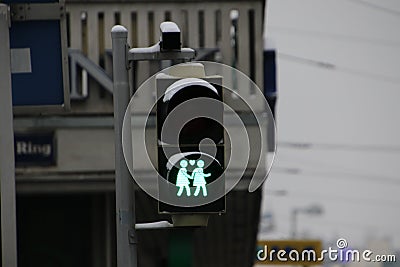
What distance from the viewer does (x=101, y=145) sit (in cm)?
1670

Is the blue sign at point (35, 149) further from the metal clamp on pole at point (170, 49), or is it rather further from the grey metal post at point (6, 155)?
the metal clamp on pole at point (170, 49)

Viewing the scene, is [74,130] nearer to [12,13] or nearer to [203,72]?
[12,13]

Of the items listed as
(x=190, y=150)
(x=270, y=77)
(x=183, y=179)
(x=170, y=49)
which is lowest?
(x=270, y=77)

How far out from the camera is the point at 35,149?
16578 mm

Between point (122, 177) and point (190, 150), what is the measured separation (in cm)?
57

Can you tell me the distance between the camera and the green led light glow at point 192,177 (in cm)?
615

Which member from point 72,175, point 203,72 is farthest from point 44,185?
point 203,72

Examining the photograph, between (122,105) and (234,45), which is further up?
(122,105)

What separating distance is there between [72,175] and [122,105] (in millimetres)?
10240

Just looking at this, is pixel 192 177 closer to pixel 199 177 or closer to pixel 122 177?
pixel 199 177

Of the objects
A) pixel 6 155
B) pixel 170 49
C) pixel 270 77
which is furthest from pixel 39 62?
pixel 270 77

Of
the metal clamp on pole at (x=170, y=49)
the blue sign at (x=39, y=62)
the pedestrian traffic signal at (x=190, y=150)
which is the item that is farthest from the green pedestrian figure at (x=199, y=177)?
the blue sign at (x=39, y=62)

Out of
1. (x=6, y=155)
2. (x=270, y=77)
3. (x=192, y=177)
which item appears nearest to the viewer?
(x=192, y=177)

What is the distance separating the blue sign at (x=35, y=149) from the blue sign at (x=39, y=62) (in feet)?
28.4
